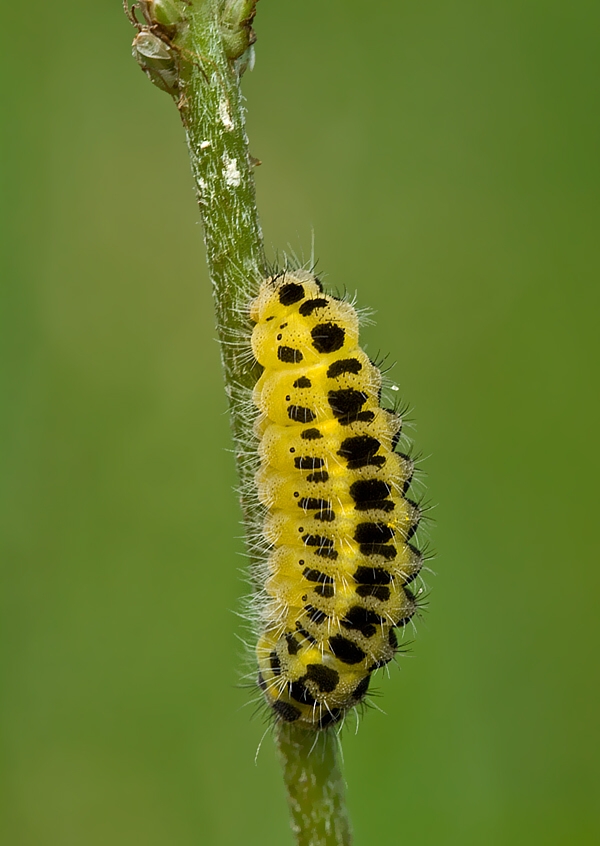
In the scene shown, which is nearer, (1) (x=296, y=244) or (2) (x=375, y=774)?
(2) (x=375, y=774)

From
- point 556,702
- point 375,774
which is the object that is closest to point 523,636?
point 556,702

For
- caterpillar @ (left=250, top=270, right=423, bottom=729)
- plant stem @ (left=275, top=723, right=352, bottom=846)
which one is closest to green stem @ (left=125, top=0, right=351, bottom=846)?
plant stem @ (left=275, top=723, right=352, bottom=846)

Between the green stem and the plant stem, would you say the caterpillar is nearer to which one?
the plant stem

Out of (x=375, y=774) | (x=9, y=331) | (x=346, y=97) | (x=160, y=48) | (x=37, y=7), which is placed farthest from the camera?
(x=346, y=97)

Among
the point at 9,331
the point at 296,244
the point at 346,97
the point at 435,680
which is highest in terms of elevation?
the point at 346,97

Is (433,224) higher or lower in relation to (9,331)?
higher

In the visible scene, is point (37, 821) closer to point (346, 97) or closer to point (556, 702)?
point (556, 702)
